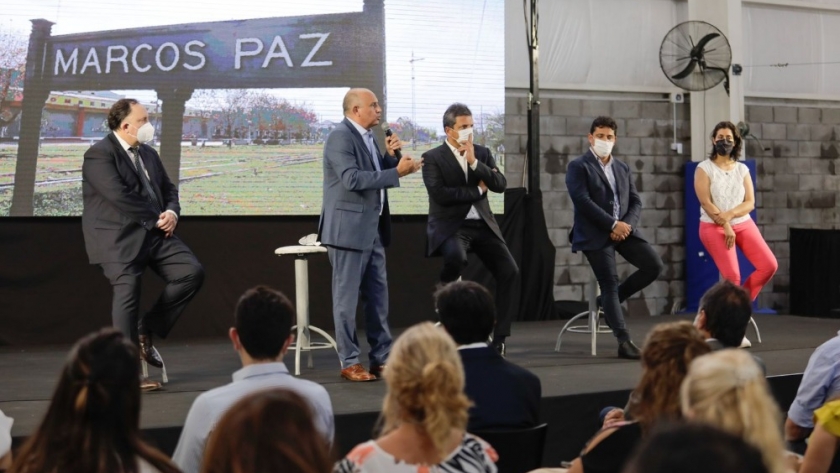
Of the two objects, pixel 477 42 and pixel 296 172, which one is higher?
pixel 477 42

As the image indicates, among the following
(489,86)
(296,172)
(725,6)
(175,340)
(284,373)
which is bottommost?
(175,340)

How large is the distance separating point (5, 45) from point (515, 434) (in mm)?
5096

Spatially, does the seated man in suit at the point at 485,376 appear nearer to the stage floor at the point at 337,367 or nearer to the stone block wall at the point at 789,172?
Result: the stage floor at the point at 337,367

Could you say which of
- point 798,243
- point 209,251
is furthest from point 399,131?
point 798,243

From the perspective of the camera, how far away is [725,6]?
8.80 meters

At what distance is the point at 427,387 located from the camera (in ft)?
6.20

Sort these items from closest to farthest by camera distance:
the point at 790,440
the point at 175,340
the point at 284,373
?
the point at 284,373 < the point at 790,440 < the point at 175,340

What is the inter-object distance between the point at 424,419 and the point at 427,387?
0.06 m

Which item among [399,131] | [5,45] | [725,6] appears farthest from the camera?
[725,6]

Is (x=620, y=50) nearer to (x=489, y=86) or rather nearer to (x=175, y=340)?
(x=489, y=86)

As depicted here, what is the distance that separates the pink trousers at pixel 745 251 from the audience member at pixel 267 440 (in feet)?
16.1

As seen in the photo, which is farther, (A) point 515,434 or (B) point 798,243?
(B) point 798,243

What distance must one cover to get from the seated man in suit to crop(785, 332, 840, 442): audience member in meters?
0.78

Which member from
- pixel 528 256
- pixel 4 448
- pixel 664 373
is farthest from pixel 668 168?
pixel 4 448
